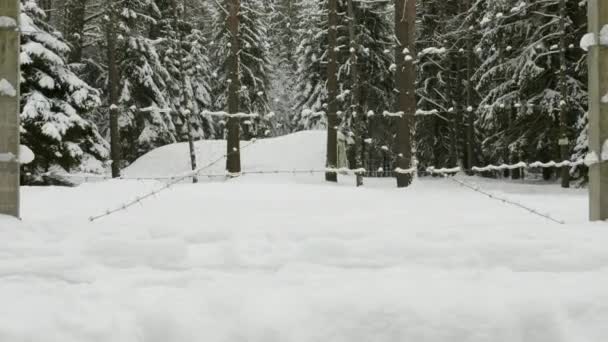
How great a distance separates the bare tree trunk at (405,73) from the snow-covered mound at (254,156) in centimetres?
625

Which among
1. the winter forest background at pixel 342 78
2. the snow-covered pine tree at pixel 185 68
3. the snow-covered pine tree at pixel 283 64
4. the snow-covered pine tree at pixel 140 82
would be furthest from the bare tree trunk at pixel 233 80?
the snow-covered pine tree at pixel 283 64

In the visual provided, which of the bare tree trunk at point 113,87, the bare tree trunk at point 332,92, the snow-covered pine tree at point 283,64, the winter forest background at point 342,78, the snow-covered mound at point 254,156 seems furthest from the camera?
the snow-covered pine tree at point 283,64

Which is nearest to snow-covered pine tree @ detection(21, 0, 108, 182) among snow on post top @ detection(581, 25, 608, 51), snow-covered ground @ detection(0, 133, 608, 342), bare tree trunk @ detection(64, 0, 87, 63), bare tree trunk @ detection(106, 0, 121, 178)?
bare tree trunk @ detection(106, 0, 121, 178)

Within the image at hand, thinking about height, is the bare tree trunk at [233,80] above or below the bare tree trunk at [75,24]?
below

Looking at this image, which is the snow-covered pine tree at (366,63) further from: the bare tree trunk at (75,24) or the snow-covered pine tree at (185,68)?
the bare tree trunk at (75,24)

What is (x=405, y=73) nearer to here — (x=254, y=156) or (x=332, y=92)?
(x=332, y=92)

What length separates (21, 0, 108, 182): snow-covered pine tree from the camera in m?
12.0

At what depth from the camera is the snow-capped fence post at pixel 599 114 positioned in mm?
3866

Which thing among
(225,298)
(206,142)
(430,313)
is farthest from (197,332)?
(206,142)

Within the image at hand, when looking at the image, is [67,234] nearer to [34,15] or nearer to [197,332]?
[197,332]

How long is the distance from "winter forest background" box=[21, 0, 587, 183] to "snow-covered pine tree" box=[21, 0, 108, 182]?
28mm

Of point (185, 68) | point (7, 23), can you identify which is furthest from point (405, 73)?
point (185, 68)

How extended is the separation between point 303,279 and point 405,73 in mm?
9927

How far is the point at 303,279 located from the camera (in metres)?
2.72
